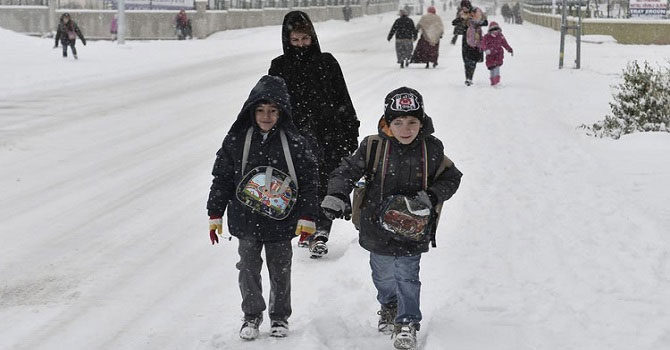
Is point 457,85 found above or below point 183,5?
below

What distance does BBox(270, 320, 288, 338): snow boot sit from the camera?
16.7 feet

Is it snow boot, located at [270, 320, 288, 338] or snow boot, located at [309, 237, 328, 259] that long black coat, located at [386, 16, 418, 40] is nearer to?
snow boot, located at [309, 237, 328, 259]

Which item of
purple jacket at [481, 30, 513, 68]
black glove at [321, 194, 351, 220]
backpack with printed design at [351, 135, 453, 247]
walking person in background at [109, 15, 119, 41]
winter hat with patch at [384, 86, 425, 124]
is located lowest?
black glove at [321, 194, 351, 220]

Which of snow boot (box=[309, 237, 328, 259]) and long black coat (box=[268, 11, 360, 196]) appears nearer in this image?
long black coat (box=[268, 11, 360, 196])

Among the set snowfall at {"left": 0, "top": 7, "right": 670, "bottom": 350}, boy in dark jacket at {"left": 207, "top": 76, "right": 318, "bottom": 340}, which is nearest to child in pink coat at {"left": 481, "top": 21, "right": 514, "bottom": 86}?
snowfall at {"left": 0, "top": 7, "right": 670, "bottom": 350}

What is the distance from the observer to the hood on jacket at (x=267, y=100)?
4785mm

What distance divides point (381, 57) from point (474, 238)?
2355 cm

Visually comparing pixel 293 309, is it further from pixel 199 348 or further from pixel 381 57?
pixel 381 57

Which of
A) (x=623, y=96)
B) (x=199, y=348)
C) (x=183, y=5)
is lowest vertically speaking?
(x=199, y=348)

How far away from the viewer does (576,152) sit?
1122 cm

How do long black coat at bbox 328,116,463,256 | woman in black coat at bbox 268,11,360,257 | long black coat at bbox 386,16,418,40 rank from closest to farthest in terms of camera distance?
long black coat at bbox 328,116,463,256 → woman in black coat at bbox 268,11,360,257 → long black coat at bbox 386,16,418,40

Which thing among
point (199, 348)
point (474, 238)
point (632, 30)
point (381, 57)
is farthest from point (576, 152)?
point (632, 30)

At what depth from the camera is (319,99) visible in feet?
22.2

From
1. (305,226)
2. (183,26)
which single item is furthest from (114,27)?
(305,226)
